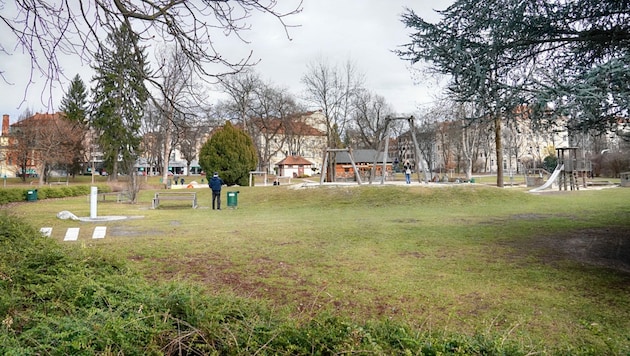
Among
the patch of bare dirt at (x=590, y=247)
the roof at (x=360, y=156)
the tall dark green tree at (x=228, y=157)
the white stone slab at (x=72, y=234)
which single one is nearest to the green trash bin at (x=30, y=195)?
the tall dark green tree at (x=228, y=157)

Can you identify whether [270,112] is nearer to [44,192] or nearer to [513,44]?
[44,192]

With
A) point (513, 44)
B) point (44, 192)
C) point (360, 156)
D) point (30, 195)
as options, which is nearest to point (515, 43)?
point (513, 44)

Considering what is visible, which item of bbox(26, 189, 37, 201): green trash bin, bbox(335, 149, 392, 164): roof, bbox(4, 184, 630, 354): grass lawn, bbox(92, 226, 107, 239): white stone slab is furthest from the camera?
bbox(335, 149, 392, 164): roof

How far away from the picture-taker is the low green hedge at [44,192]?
2322cm

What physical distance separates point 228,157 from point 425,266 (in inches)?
1208

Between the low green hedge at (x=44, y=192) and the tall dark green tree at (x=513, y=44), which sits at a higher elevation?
the tall dark green tree at (x=513, y=44)

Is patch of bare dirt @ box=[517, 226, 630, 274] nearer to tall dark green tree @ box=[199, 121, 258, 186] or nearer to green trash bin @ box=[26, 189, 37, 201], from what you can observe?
green trash bin @ box=[26, 189, 37, 201]

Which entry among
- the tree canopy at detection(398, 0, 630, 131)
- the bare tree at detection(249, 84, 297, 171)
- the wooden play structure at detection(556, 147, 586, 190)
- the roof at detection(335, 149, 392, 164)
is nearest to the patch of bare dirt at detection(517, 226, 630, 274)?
the tree canopy at detection(398, 0, 630, 131)

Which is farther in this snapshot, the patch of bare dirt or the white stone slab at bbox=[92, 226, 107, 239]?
the white stone slab at bbox=[92, 226, 107, 239]

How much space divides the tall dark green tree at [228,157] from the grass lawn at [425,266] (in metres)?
21.1

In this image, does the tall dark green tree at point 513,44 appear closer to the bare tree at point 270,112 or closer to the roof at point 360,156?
the bare tree at point 270,112

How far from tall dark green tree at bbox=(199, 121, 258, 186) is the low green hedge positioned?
27.9 ft

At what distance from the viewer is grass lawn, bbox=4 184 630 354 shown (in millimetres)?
4922

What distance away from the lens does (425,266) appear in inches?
296
